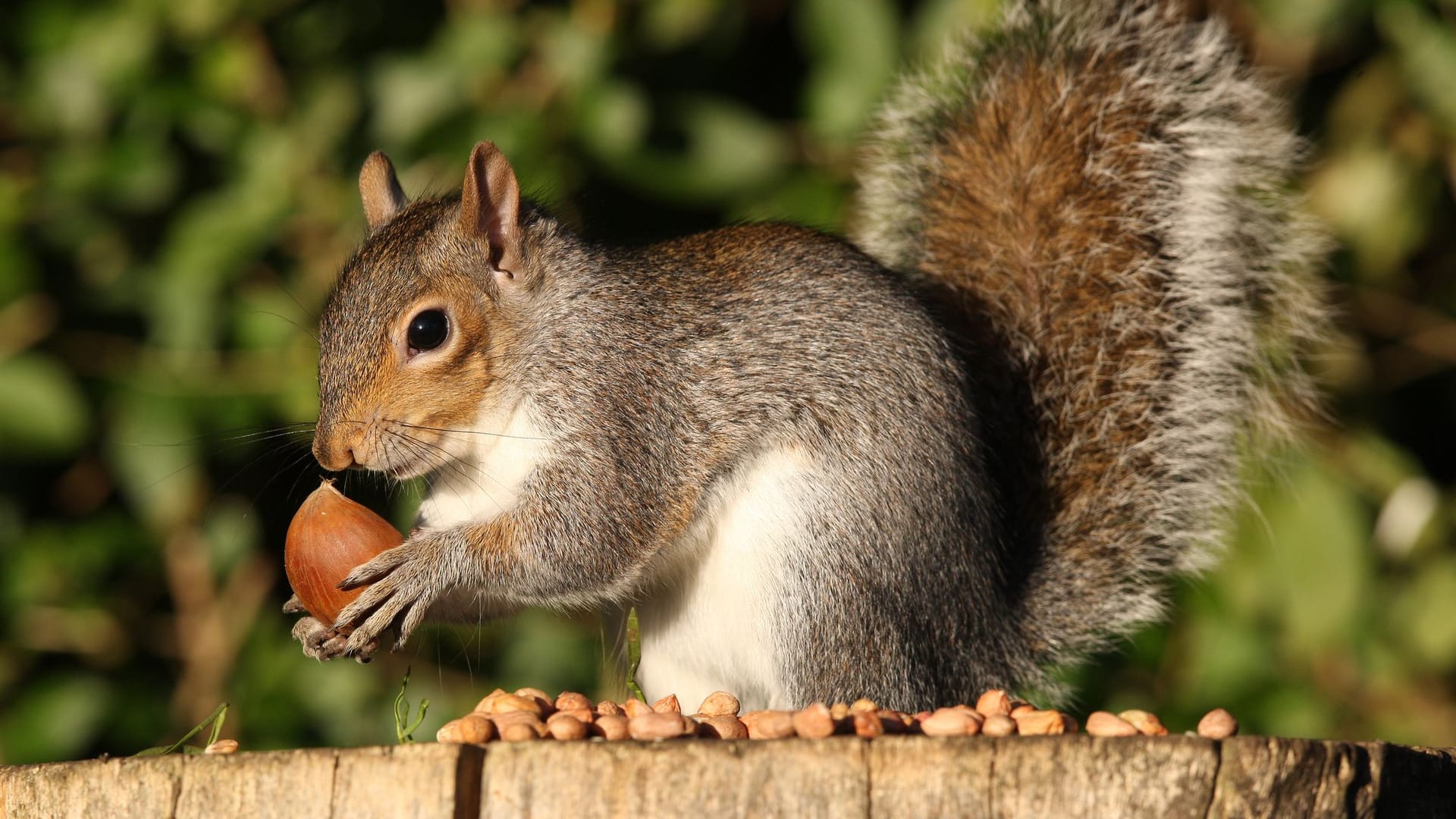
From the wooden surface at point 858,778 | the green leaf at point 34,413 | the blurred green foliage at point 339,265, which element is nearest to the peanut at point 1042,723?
the wooden surface at point 858,778

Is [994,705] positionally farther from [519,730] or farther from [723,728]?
[519,730]

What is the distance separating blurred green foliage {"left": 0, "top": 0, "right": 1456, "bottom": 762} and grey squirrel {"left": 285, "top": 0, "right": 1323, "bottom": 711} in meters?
0.24

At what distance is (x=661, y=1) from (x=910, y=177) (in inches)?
17.1

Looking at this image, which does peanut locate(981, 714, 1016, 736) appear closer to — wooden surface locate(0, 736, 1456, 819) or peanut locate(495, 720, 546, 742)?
wooden surface locate(0, 736, 1456, 819)

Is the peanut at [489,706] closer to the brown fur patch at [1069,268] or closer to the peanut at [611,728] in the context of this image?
the peanut at [611,728]

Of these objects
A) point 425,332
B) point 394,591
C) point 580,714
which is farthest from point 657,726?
point 425,332

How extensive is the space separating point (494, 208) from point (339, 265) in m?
0.57

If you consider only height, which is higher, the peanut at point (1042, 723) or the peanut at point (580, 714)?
the peanut at point (580, 714)

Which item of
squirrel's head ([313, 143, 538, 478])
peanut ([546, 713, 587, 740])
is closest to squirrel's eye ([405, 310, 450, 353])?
squirrel's head ([313, 143, 538, 478])

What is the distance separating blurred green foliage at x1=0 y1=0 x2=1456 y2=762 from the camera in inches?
69.9

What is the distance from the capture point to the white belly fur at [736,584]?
1278 mm

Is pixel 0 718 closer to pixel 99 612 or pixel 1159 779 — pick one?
pixel 99 612

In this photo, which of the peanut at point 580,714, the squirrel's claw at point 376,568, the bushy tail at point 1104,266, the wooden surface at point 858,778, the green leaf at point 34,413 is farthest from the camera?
the green leaf at point 34,413

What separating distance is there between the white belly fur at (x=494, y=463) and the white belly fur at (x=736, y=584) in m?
0.16
